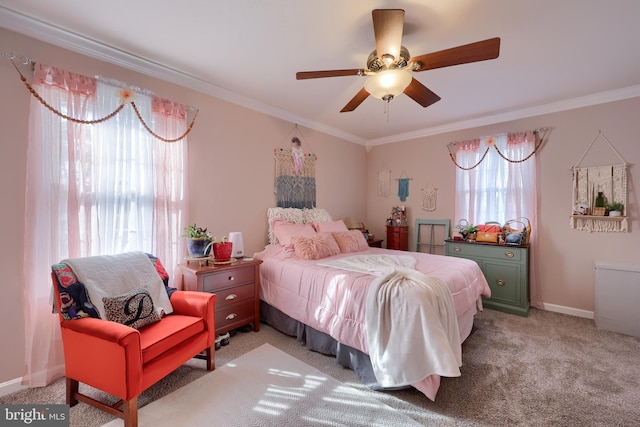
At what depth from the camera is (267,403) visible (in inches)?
71.3

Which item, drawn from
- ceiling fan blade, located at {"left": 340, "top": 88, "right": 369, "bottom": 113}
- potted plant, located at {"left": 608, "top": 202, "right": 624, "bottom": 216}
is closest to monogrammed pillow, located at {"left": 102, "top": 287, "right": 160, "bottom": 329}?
ceiling fan blade, located at {"left": 340, "top": 88, "right": 369, "bottom": 113}

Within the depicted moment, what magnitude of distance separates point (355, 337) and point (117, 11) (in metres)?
2.87

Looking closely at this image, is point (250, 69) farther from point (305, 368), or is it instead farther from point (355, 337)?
point (305, 368)

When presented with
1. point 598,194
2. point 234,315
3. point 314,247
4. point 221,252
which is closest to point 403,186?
point 598,194

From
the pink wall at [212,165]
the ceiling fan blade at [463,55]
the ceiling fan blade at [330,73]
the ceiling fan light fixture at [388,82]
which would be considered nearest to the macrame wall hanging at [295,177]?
the pink wall at [212,165]

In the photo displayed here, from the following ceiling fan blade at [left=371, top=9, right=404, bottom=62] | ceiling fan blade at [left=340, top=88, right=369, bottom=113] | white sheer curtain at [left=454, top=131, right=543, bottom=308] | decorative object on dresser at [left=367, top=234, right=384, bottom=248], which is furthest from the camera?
decorative object on dresser at [left=367, top=234, right=384, bottom=248]

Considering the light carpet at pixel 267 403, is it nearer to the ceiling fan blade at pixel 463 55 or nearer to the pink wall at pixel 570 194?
the ceiling fan blade at pixel 463 55

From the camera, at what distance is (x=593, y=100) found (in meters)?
3.16

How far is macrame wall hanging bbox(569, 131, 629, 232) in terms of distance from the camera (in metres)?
3.02

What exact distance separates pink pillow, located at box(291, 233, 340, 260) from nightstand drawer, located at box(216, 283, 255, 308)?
63 centimetres

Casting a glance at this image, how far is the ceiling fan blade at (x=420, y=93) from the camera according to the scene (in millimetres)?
2102

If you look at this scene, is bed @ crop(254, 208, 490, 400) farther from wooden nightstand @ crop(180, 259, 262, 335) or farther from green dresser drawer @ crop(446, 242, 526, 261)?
green dresser drawer @ crop(446, 242, 526, 261)

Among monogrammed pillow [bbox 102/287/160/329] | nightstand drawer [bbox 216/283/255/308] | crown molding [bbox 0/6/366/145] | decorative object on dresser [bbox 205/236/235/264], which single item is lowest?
nightstand drawer [bbox 216/283/255/308]

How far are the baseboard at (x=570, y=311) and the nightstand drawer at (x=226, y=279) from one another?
151 inches
